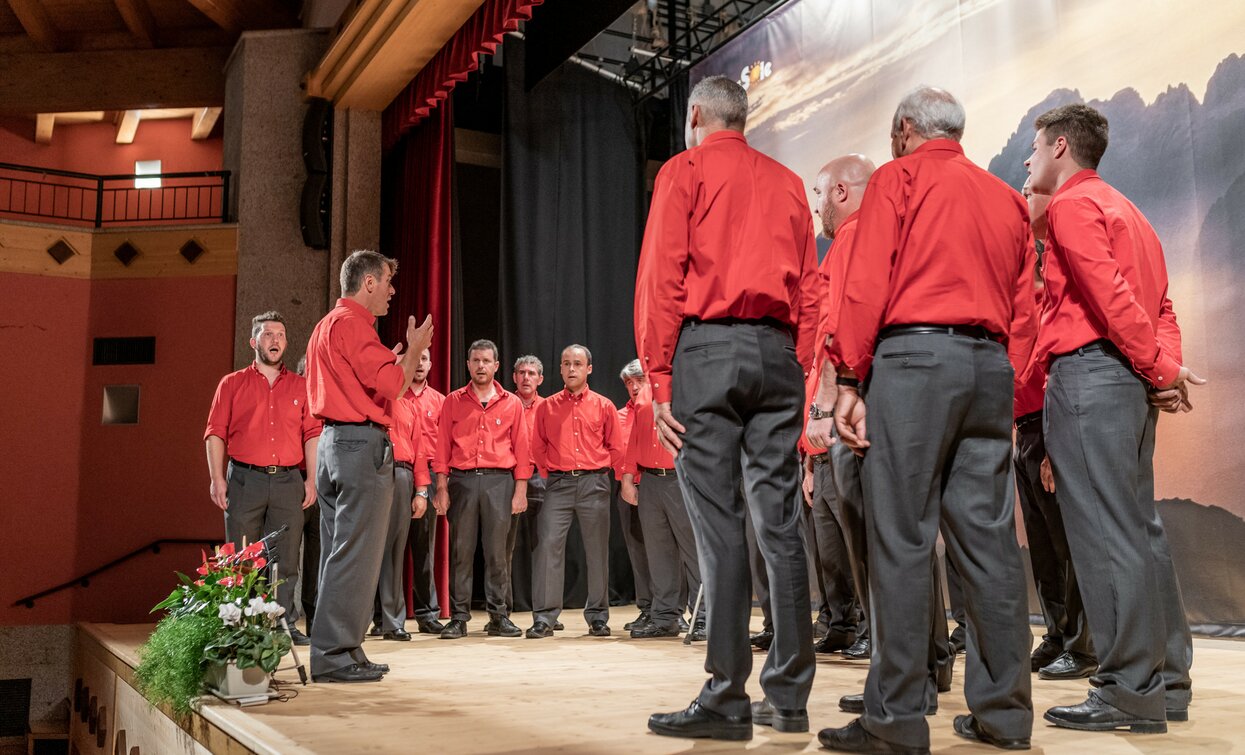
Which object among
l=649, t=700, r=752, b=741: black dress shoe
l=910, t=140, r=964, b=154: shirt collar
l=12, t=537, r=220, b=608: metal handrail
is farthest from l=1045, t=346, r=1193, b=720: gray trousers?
l=12, t=537, r=220, b=608: metal handrail

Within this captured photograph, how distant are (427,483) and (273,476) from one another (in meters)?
0.95

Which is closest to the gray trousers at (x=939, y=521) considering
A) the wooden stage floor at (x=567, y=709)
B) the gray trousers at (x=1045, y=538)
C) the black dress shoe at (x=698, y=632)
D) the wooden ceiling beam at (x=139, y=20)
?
the wooden stage floor at (x=567, y=709)

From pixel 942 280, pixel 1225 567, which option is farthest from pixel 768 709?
pixel 1225 567

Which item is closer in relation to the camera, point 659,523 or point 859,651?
point 859,651

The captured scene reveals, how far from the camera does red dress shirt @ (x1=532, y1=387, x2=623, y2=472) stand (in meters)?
5.90

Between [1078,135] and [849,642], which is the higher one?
[1078,135]

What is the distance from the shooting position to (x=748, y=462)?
2.48 m

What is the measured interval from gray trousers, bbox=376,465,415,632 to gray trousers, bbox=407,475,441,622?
0.75 feet

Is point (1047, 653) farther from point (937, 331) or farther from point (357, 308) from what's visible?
point (357, 308)

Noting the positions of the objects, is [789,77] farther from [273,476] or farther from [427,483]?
[273,476]

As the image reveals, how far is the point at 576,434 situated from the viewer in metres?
5.90

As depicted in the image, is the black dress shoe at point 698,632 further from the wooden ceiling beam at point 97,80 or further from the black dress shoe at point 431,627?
the wooden ceiling beam at point 97,80

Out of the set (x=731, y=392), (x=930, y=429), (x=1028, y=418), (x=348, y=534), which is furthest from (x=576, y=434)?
(x=930, y=429)

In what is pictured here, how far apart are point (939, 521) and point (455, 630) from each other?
3.81 m
